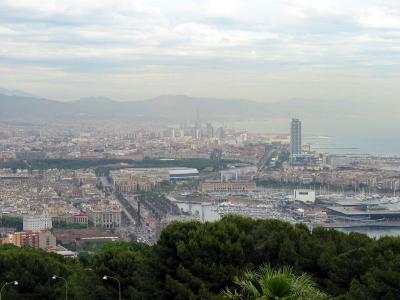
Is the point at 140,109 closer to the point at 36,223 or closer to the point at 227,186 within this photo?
the point at 227,186

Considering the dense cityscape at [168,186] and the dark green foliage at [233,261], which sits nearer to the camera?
the dark green foliage at [233,261]

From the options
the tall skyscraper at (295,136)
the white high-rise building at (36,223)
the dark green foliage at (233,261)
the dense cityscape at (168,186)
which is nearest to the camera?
the dark green foliage at (233,261)

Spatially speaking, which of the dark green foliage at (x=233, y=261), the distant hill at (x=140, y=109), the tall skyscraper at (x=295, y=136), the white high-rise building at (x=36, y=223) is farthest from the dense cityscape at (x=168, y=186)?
the distant hill at (x=140, y=109)

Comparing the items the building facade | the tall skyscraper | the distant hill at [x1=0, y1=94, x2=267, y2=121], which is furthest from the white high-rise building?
the distant hill at [x1=0, y1=94, x2=267, y2=121]

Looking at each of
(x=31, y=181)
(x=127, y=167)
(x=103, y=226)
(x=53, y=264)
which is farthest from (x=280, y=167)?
(x=53, y=264)

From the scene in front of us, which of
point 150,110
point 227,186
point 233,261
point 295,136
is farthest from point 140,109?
point 233,261

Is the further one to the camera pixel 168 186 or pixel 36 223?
pixel 168 186

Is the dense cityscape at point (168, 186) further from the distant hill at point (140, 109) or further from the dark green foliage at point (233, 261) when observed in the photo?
the distant hill at point (140, 109)

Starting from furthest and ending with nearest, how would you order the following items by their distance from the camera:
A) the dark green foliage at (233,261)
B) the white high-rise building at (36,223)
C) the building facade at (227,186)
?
the building facade at (227,186)
the white high-rise building at (36,223)
the dark green foliage at (233,261)
